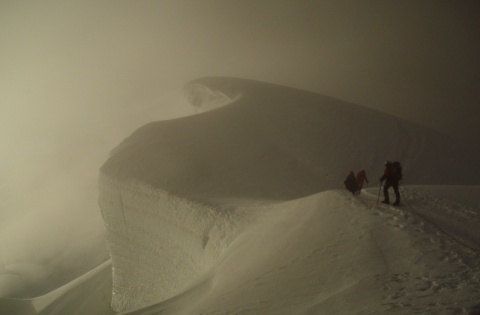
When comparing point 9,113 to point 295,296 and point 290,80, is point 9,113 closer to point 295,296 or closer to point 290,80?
point 290,80

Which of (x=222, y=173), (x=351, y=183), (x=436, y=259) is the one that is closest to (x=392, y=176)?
(x=351, y=183)

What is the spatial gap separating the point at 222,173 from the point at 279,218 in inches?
85.3

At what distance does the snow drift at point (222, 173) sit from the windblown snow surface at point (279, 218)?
0.09 feet

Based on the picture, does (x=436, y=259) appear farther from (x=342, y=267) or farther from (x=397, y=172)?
(x=397, y=172)

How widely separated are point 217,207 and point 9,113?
109ft

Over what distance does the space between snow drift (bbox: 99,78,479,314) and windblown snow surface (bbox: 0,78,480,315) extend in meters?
0.03

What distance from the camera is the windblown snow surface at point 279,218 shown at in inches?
107

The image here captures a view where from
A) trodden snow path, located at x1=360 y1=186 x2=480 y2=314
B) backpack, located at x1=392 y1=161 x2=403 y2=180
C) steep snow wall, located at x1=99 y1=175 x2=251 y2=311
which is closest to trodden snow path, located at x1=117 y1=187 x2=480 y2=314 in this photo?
trodden snow path, located at x1=360 y1=186 x2=480 y2=314

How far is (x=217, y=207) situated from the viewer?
17.2ft

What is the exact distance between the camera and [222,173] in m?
6.41

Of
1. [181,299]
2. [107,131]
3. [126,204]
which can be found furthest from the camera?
[107,131]

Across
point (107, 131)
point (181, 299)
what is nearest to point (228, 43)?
point (107, 131)

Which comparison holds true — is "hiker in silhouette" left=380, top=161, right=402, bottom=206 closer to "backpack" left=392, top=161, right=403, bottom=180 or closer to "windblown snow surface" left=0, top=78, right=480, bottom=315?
"backpack" left=392, top=161, right=403, bottom=180

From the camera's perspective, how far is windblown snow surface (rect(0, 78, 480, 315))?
2.71 meters
